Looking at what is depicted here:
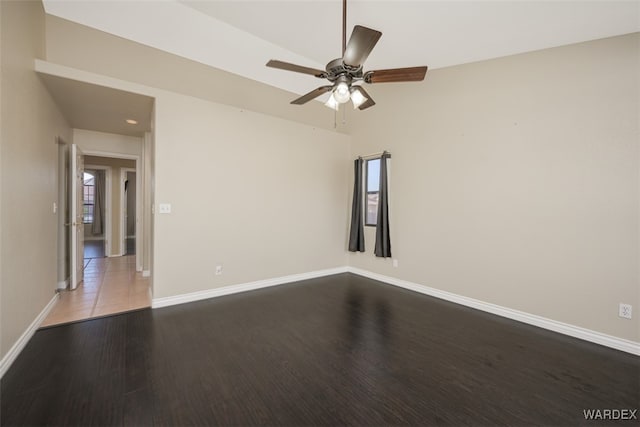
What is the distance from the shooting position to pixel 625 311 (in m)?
2.50

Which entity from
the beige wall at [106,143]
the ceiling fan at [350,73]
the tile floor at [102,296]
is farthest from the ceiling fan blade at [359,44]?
the beige wall at [106,143]

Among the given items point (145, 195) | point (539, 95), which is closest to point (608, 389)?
point (539, 95)

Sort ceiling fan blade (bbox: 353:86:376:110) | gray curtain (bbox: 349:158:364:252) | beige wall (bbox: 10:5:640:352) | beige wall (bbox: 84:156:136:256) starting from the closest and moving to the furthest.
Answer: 1. ceiling fan blade (bbox: 353:86:376:110)
2. beige wall (bbox: 10:5:640:352)
3. gray curtain (bbox: 349:158:364:252)
4. beige wall (bbox: 84:156:136:256)

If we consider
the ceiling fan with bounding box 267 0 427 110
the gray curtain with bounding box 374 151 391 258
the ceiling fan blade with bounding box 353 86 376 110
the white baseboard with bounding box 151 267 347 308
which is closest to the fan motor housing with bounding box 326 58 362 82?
the ceiling fan with bounding box 267 0 427 110

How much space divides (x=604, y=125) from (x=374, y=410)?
3.29 metres

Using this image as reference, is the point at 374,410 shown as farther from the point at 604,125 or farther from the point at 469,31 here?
the point at 469,31

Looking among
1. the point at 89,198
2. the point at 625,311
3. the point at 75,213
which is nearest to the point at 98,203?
the point at 89,198

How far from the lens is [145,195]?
15.1ft

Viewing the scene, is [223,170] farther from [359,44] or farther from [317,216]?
[359,44]

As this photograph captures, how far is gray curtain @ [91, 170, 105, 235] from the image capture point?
30.3 ft

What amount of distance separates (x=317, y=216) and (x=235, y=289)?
184 centimetres

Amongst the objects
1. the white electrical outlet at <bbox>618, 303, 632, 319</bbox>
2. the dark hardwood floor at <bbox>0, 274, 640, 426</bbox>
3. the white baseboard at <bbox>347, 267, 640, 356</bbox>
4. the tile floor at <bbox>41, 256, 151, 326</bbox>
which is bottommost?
the dark hardwood floor at <bbox>0, 274, 640, 426</bbox>

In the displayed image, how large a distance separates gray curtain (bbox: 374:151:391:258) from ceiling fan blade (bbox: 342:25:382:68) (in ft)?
8.32

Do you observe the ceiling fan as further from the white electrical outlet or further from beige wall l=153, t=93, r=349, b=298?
the white electrical outlet
